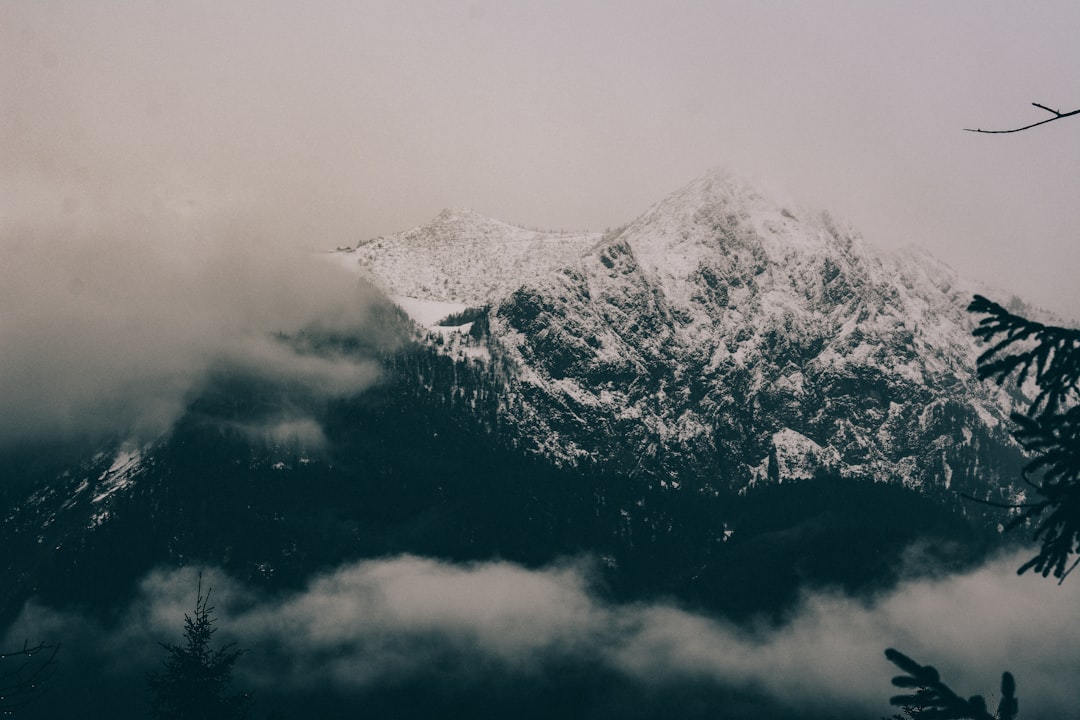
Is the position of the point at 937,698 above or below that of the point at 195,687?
below

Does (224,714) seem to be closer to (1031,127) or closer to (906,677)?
(906,677)

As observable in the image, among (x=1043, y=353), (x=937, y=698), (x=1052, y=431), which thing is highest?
(x=1043, y=353)

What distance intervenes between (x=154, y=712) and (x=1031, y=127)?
121 feet

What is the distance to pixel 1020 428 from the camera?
34.1ft

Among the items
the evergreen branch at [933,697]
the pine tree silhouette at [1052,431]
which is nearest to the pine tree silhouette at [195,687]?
the evergreen branch at [933,697]

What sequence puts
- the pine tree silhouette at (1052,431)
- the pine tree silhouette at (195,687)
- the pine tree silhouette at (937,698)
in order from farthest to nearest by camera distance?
1. the pine tree silhouette at (195,687)
2. the pine tree silhouette at (1052,431)
3. the pine tree silhouette at (937,698)

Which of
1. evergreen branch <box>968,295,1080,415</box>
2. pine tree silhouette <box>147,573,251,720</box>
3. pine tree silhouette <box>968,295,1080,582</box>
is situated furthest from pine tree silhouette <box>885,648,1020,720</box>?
pine tree silhouette <box>147,573,251,720</box>

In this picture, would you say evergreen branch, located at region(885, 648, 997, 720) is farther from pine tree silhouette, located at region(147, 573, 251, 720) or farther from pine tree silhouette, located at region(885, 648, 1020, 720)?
pine tree silhouette, located at region(147, 573, 251, 720)

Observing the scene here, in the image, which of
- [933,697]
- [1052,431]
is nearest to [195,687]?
[933,697]

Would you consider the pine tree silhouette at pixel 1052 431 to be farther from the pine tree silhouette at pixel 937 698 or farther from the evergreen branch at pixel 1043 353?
the pine tree silhouette at pixel 937 698

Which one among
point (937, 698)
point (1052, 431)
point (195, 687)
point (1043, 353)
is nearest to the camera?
point (937, 698)

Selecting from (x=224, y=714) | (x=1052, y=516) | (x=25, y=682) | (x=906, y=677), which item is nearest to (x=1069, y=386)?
(x=1052, y=516)

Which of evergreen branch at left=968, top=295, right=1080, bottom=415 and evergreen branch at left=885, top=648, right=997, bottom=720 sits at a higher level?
evergreen branch at left=968, top=295, right=1080, bottom=415

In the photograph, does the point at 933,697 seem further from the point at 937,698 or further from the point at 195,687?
the point at 195,687
